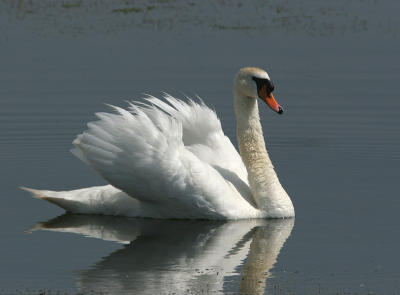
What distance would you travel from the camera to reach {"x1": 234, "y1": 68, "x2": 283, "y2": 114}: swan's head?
42.9 feet

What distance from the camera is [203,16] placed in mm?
28703

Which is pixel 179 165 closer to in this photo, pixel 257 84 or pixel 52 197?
pixel 257 84

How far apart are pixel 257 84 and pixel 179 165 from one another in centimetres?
159

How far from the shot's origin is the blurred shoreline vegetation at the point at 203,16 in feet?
87.7

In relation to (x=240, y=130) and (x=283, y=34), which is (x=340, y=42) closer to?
(x=283, y=34)

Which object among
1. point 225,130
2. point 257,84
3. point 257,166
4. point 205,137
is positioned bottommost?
point 225,130

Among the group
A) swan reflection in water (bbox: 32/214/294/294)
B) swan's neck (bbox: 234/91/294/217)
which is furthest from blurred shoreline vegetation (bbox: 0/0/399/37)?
swan reflection in water (bbox: 32/214/294/294)

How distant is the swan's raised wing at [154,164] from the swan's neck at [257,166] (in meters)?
0.55

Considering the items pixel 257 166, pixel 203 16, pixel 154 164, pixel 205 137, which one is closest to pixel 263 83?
pixel 257 166

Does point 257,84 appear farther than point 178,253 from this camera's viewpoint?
Yes

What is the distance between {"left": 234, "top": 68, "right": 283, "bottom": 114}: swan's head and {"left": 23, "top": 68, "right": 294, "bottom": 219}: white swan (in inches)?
0.5

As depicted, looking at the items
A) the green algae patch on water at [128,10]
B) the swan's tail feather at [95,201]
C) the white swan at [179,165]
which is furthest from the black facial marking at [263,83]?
the green algae patch on water at [128,10]

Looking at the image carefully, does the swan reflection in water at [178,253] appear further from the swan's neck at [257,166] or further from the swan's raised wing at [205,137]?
the swan's raised wing at [205,137]

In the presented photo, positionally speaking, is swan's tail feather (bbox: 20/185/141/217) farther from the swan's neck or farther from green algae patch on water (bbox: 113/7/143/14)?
green algae patch on water (bbox: 113/7/143/14)
